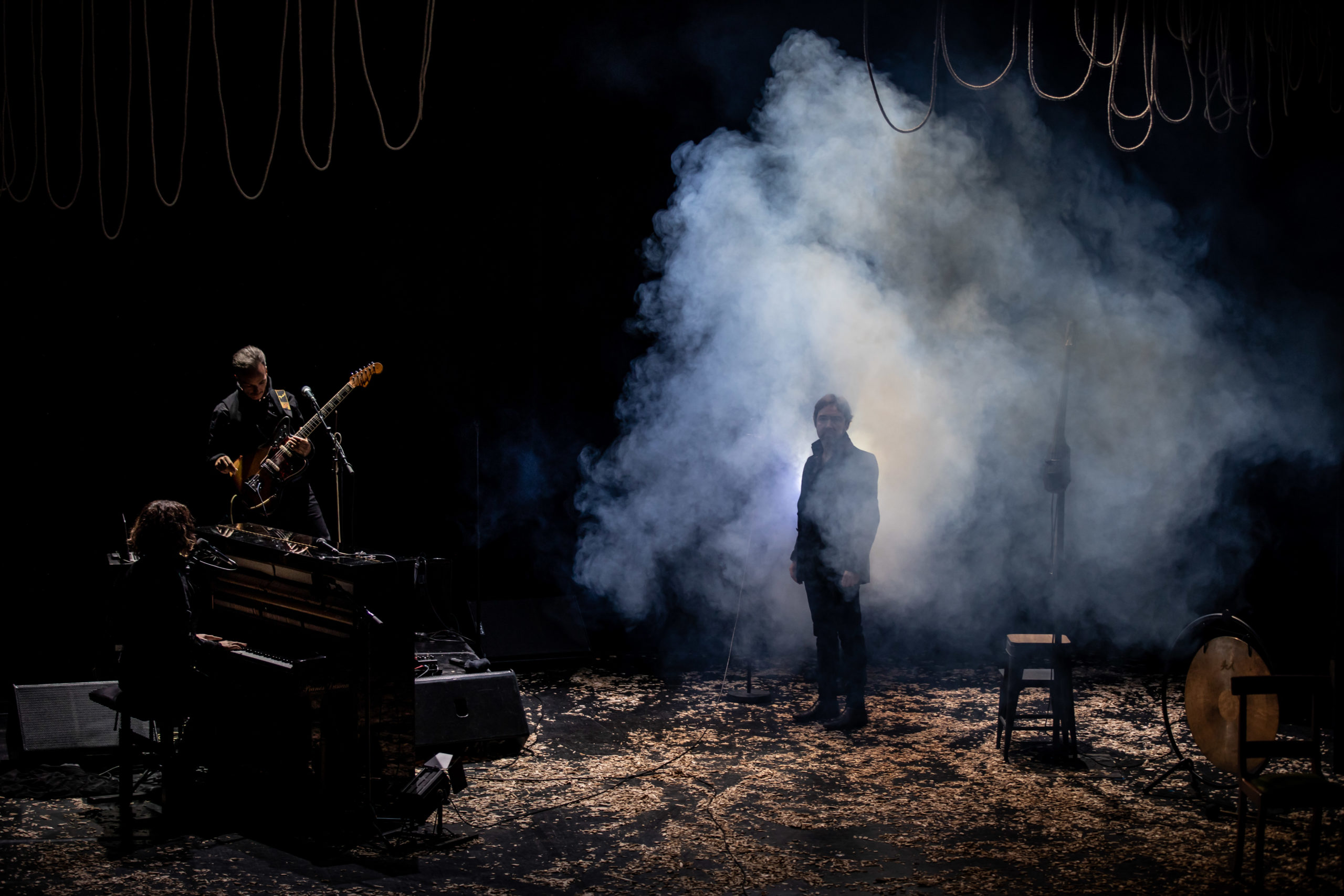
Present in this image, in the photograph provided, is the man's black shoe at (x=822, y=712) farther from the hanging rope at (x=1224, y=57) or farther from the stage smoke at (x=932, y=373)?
the hanging rope at (x=1224, y=57)

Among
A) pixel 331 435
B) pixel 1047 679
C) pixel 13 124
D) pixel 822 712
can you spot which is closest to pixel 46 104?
pixel 13 124

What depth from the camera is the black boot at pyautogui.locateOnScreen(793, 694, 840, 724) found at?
232 inches

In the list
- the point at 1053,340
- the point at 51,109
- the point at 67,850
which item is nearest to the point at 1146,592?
the point at 1053,340

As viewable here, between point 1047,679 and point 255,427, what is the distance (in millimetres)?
4567

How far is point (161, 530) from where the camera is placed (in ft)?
14.6

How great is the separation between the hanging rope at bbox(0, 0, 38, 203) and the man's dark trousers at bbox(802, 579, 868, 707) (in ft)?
17.5

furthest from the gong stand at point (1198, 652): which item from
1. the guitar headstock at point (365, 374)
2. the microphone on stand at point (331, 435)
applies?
the guitar headstock at point (365, 374)

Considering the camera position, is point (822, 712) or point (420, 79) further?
point (420, 79)

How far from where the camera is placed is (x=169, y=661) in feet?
14.5

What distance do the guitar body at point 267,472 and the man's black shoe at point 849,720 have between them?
3.35 metres

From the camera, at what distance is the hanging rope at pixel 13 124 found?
636 cm

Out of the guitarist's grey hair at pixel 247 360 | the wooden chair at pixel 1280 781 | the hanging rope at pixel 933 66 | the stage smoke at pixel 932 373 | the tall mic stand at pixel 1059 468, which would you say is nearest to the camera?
the wooden chair at pixel 1280 781

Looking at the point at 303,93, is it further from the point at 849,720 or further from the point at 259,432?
the point at 849,720

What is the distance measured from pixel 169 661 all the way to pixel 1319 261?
7886mm
